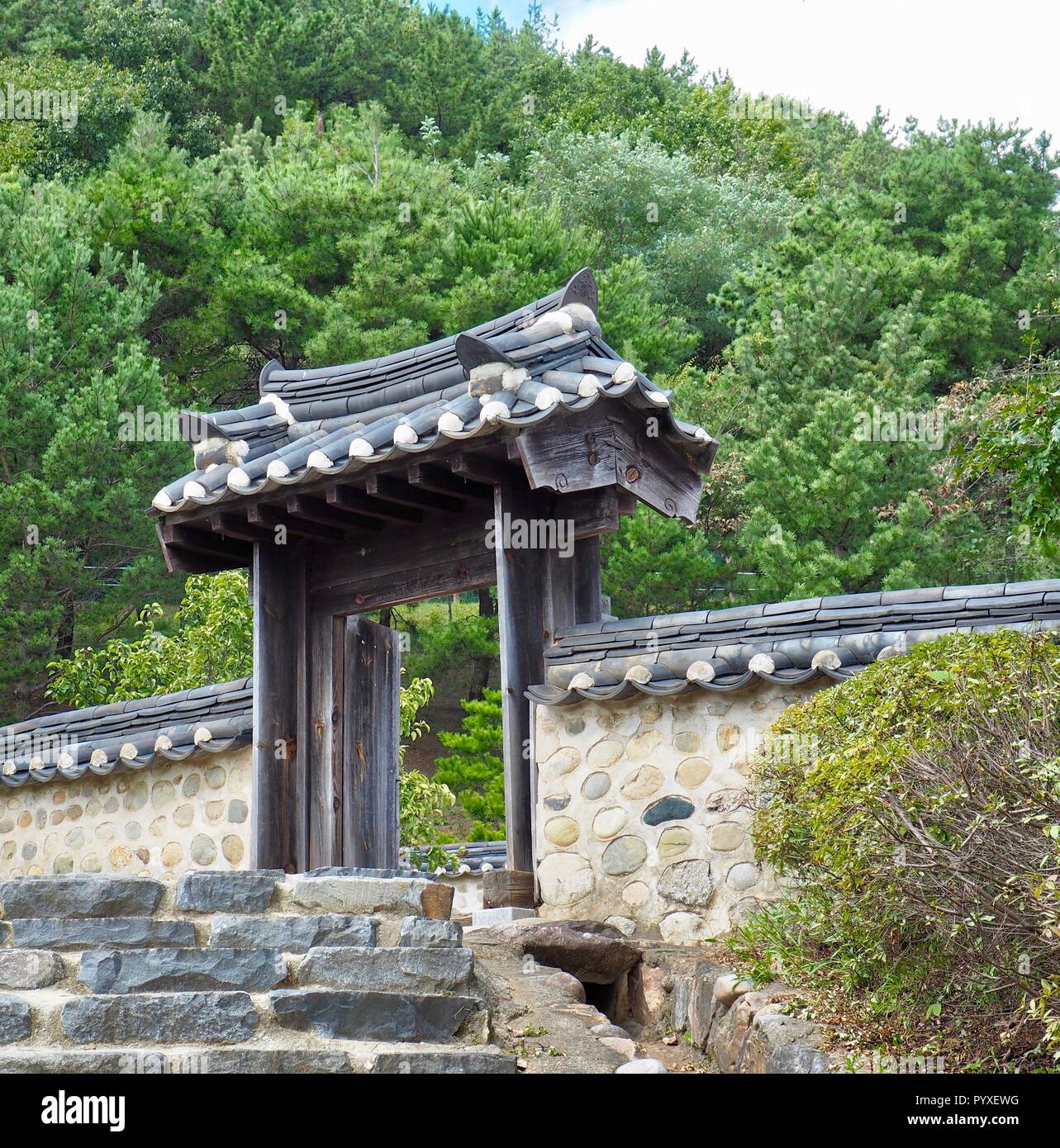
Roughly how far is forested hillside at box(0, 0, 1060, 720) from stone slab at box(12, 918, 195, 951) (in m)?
7.33

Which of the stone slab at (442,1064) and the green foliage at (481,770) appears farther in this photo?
the green foliage at (481,770)

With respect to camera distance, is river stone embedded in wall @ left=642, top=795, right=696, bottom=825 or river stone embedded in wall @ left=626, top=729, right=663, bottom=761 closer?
river stone embedded in wall @ left=642, top=795, right=696, bottom=825

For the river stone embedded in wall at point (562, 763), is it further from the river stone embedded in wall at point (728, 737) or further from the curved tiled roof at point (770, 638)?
the river stone embedded in wall at point (728, 737)

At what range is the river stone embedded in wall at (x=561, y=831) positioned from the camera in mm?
6188

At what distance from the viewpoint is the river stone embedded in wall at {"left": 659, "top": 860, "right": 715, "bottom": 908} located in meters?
5.80

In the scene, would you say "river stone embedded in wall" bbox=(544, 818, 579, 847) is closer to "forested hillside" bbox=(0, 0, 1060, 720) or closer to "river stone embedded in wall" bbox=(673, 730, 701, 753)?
"river stone embedded in wall" bbox=(673, 730, 701, 753)

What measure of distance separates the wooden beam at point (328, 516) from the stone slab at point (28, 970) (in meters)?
3.29

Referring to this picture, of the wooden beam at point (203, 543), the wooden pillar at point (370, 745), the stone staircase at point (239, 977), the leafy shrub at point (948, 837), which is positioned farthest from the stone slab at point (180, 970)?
the wooden beam at point (203, 543)

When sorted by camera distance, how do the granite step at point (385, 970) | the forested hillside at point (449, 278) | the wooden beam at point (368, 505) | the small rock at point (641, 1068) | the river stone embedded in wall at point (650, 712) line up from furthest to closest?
the forested hillside at point (449, 278), the wooden beam at point (368, 505), the river stone embedded in wall at point (650, 712), the granite step at point (385, 970), the small rock at point (641, 1068)

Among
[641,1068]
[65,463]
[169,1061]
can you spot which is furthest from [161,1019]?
[65,463]

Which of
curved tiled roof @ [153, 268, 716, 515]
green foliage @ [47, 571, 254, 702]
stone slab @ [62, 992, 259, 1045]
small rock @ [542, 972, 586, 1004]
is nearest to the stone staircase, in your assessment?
stone slab @ [62, 992, 259, 1045]

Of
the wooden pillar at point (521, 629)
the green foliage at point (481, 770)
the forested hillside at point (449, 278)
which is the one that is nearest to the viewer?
the wooden pillar at point (521, 629)

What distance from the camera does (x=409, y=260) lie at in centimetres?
1942

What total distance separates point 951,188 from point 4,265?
13990 mm
